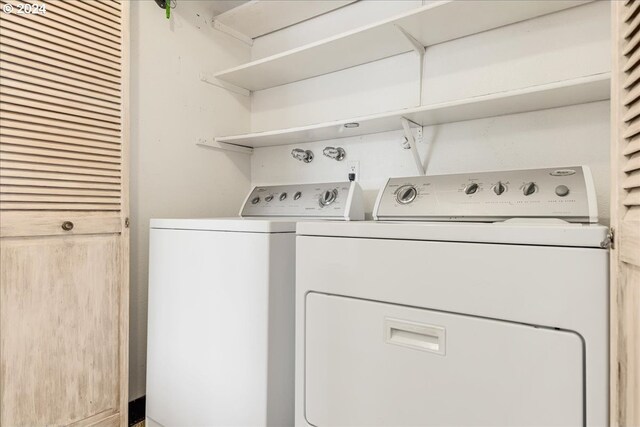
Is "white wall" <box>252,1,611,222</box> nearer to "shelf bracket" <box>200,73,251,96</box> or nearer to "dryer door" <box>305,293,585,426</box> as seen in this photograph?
"shelf bracket" <box>200,73,251,96</box>

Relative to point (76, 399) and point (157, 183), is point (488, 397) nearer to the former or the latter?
point (76, 399)

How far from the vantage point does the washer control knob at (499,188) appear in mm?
1274

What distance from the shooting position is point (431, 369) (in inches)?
38.1

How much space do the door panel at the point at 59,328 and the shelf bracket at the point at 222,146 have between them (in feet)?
2.43

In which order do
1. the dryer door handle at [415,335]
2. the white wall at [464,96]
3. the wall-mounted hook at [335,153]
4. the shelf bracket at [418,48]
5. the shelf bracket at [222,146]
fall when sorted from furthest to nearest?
the shelf bracket at [222,146] → the wall-mounted hook at [335,153] → the shelf bracket at [418,48] → the white wall at [464,96] → the dryer door handle at [415,335]

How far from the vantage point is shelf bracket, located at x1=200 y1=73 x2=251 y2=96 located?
2.10 meters

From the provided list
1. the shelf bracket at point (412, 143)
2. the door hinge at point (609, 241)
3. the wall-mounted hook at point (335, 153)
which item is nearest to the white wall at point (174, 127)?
the wall-mounted hook at point (335, 153)

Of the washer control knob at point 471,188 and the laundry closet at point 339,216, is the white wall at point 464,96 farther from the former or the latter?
the washer control knob at point 471,188

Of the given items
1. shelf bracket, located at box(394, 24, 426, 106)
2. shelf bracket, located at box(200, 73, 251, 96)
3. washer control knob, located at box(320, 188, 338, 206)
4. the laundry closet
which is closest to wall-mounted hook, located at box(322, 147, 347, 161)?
the laundry closet

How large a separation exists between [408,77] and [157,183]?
135 cm

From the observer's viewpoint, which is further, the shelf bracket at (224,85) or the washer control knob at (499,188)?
the shelf bracket at (224,85)

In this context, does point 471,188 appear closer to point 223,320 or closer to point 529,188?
point 529,188

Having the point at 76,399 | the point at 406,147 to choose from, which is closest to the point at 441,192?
the point at 406,147
